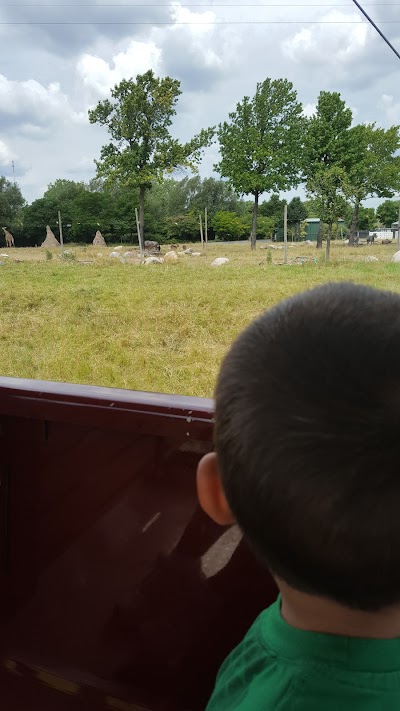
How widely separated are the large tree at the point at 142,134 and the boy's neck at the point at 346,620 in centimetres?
1617

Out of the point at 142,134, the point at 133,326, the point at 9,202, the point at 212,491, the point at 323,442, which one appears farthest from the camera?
the point at 9,202

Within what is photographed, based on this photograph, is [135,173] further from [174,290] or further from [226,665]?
[226,665]

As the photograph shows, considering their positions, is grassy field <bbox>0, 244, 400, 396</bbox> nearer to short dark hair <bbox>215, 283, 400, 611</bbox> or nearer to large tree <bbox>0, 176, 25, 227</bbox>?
short dark hair <bbox>215, 283, 400, 611</bbox>

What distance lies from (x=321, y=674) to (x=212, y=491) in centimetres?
16

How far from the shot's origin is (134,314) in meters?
5.07

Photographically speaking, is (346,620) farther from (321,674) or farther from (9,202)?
(9,202)

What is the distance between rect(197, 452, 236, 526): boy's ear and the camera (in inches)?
20.3

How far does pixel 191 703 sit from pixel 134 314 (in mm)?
4160

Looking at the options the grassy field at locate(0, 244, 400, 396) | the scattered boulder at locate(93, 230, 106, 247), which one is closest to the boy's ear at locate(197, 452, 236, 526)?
the grassy field at locate(0, 244, 400, 396)

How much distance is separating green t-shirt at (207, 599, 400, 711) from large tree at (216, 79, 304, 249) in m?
18.1

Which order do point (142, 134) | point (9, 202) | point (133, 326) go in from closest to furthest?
point (133, 326) → point (142, 134) → point (9, 202)

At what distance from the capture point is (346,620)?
1.49ft

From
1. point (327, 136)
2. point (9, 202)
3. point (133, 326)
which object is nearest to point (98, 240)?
point (9, 202)

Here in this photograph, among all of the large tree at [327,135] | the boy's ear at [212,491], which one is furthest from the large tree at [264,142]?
the boy's ear at [212,491]
